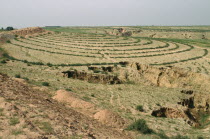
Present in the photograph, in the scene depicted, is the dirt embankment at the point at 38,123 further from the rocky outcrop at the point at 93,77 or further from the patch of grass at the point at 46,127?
the rocky outcrop at the point at 93,77

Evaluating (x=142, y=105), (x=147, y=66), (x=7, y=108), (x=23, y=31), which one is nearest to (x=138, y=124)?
(x=142, y=105)

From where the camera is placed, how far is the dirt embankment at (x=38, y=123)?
28.7 ft

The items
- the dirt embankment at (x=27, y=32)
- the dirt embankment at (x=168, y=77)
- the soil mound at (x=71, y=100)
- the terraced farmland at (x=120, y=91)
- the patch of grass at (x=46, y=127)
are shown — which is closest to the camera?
the patch of grass at (x=46, y=127)

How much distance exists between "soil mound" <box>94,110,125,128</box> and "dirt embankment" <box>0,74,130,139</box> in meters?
0.53

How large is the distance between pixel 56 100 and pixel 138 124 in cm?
654

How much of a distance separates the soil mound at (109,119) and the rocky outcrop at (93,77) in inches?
531

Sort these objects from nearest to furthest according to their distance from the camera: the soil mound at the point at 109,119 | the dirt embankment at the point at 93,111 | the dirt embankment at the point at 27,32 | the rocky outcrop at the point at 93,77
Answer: the soil mound at the point at 109,119 < the dirt embankment at the point at 93,111 < the rocky outcrop at the point at 93,77 < the dirt embankment at the point at 27,32

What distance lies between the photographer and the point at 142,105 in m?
17.5

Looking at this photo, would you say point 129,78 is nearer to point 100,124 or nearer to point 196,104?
point 196,104

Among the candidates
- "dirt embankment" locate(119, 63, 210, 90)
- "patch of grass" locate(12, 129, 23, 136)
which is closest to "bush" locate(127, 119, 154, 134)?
"patch of grass" locate(12, 129, 23, 136)

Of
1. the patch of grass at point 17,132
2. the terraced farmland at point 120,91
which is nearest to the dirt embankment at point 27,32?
the terraced farmland at point 120,91

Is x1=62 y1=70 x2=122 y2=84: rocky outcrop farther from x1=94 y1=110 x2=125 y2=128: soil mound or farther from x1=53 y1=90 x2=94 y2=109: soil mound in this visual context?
x1=94 y1=110 x2=125 y2=128: soil mound

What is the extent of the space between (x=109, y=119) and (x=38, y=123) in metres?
4.65

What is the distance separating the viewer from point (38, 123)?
9656 mm
